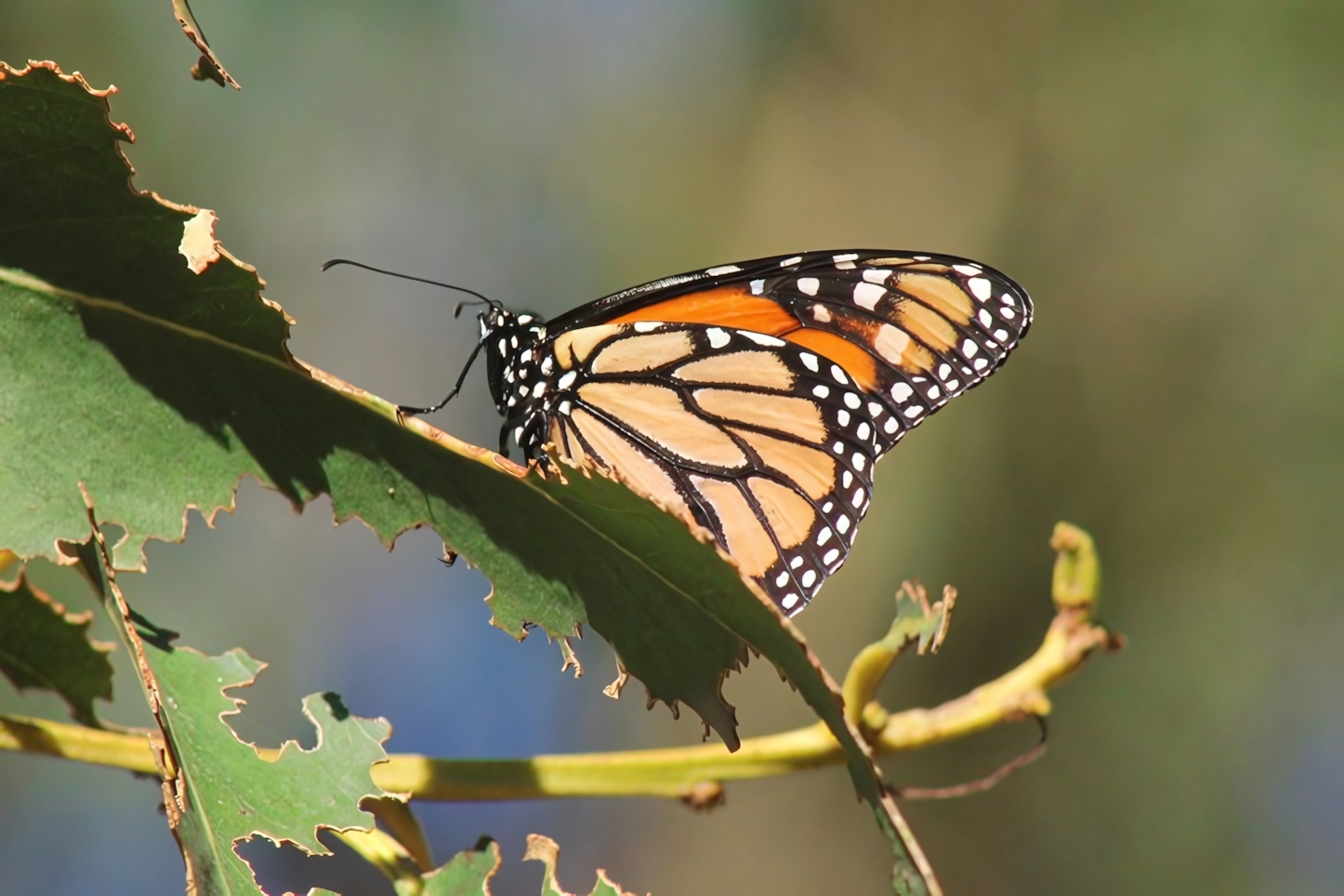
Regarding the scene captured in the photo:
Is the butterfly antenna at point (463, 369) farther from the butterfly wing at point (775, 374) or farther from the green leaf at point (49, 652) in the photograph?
the green leaf at point (49, 652)

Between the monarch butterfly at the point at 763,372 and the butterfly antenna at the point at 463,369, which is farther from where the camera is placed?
the monarch butterfly at the point at 763,372

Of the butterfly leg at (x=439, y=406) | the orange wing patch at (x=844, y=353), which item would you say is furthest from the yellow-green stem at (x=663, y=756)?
the orange wing patch at (x=844, y=353)

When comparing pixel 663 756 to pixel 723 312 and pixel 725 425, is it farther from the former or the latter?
pixel 723 312

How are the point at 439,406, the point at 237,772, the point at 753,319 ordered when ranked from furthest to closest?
the point at 753,319
the point at 439,406
the point at 237,772

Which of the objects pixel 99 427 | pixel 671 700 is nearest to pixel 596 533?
pixel 671 700

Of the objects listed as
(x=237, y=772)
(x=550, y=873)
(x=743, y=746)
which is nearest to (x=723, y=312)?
(x=743, y=746)

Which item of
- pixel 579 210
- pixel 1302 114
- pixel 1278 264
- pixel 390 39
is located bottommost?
pixel 1278 264

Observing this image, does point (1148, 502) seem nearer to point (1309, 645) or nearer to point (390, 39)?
point (1309, 645)

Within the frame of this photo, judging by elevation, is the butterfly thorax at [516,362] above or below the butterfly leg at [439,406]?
above
